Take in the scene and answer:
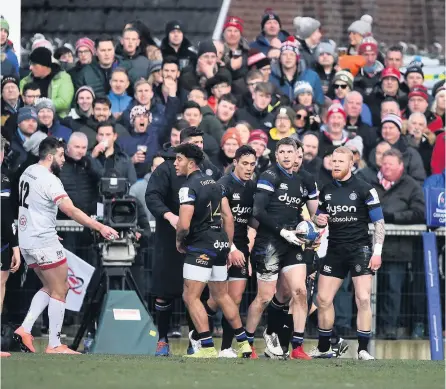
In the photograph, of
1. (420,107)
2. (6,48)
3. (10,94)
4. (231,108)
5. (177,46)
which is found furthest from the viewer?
(177,46)

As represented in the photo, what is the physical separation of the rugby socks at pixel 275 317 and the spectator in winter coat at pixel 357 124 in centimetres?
376

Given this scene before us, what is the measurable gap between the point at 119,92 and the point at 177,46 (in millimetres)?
1470

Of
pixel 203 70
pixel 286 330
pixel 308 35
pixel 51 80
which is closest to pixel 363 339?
pixel 286 330

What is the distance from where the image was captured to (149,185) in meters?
16.6

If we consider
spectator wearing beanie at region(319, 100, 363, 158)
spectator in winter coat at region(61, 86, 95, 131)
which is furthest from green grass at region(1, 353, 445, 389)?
spectator wearing beanie at region(319, 100, 363, 158)

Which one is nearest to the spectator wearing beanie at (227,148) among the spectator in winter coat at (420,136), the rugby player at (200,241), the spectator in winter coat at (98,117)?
the spectator in winter coat at (98,117)

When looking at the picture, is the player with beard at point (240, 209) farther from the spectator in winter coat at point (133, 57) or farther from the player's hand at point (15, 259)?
the spectator in winter coat at point (133, 57)

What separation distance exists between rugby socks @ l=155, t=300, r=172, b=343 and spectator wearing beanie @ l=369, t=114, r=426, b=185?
13.7 ft

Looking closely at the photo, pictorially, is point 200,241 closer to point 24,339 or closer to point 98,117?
point 24,339

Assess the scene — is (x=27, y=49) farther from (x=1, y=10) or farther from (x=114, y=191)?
(x=114, y=191)

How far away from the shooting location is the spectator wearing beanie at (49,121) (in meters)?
19.3

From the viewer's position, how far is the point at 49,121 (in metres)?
19.3

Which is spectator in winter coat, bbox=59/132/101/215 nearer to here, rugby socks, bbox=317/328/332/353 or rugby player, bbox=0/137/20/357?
rugby player, bbox=0/137/20/357

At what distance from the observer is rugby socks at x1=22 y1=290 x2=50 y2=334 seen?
1681cm
